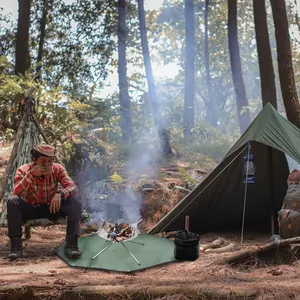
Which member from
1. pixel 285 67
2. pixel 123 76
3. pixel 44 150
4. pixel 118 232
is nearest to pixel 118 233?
pixel 118 232

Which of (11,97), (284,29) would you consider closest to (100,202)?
(11,97)

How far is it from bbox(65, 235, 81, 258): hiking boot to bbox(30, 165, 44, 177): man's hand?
737 mm

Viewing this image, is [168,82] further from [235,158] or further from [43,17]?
[235,158]

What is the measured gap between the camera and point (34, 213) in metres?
4.18

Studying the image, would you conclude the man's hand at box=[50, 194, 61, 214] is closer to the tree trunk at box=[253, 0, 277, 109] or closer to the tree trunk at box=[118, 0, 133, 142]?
the tree trunk at box=[253, 0, 277, 109]

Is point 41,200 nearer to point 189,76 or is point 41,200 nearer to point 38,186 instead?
point 38,186

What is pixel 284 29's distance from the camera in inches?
296

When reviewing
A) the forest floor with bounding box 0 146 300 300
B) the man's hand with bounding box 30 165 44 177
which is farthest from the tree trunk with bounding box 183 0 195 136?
the forest floor with bounding box 0 146 300 300

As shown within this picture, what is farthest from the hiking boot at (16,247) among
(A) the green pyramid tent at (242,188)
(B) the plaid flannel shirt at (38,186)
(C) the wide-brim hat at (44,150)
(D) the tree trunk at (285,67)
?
(D) the tree trunk at (285,67)

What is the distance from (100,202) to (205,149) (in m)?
6.89

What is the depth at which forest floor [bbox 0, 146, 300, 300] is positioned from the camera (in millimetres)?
2529

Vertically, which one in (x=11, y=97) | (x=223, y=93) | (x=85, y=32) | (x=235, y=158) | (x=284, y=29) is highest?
(x=223, y=93)

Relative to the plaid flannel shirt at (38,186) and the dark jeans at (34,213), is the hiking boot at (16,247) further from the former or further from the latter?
the plaid flannel shirt at (38,186)

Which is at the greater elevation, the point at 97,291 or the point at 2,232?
the point at 2,232
